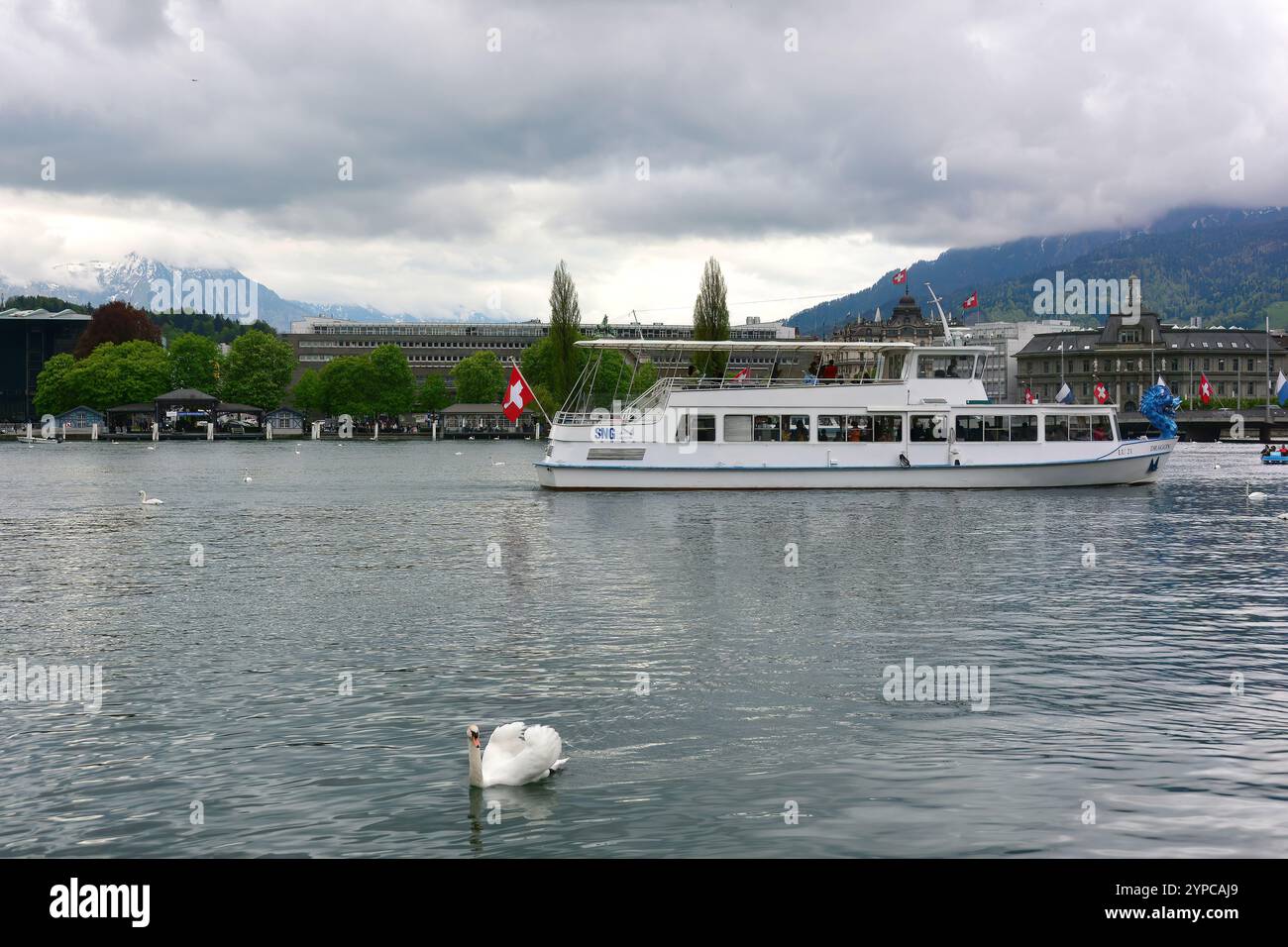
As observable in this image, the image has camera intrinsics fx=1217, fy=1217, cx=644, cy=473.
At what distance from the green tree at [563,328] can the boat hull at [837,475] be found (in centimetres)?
7715

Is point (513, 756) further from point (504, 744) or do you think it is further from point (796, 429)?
point (796, 429)

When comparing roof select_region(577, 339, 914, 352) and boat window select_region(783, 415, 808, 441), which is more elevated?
roof select_region(577, 339, 914, 352)

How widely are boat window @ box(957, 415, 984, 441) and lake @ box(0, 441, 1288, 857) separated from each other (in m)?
21.7

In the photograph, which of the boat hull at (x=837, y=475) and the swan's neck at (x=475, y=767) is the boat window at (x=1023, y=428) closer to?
the boat hull at (x=837, y=475)

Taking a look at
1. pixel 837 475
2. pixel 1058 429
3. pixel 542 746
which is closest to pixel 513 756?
pixel 542 746

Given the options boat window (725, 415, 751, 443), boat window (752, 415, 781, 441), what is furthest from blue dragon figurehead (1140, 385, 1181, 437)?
boat window (725, 415, 751, 443)

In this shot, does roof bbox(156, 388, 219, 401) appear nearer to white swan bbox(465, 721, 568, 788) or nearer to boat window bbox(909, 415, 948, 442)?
boat window bbox(909, 415, 948, 442)

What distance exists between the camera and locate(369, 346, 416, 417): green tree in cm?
18800

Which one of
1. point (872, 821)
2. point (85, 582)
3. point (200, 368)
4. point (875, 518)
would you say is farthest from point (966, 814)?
point (200, 368)

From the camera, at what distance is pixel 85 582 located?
94.6 feet

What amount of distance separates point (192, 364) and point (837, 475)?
14463 centimetres

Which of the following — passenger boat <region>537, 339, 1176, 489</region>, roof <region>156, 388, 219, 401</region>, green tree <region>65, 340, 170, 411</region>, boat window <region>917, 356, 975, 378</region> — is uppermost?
green tree <region>65, 340, 170, 411</region>

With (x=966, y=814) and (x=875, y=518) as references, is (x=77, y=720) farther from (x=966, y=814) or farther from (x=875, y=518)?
(x=875, y=518)

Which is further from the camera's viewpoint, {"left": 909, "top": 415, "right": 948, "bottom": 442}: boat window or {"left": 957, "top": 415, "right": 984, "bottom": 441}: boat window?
{"left": 957, "top": 415, "right": 984, "bottom": 441}: boat window
